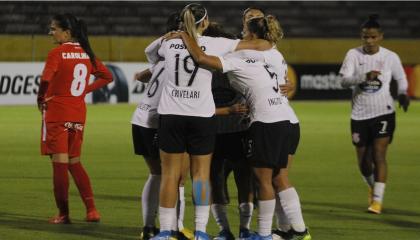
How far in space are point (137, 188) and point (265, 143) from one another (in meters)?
4.81

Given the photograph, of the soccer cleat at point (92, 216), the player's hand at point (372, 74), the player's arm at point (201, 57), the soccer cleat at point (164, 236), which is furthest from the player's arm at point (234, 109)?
the player's hand at point (372, 74)

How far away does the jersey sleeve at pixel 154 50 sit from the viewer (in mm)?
8773

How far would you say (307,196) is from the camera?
500 inches

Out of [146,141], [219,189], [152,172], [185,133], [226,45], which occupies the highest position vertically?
[226,45]

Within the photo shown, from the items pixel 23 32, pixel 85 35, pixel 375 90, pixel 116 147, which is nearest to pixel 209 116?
pixel 85 35

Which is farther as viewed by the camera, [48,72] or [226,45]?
[48,72]

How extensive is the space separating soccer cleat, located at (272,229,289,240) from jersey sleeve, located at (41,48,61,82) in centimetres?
232

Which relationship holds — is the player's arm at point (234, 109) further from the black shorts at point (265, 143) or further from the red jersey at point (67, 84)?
the red jersey at point (67, 84)

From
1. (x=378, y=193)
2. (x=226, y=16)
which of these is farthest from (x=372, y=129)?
(x=226, y=16)

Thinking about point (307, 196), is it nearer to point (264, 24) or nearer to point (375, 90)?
point (375, 90)

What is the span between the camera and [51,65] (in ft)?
32.4

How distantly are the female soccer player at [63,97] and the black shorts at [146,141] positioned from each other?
1097mm

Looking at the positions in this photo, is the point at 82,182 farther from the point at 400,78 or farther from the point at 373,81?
the point at 400,78

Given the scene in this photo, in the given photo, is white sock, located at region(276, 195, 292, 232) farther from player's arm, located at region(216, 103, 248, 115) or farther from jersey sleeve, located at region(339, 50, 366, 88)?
jersey sleeve, located at region(339, 50, 366, 88)
